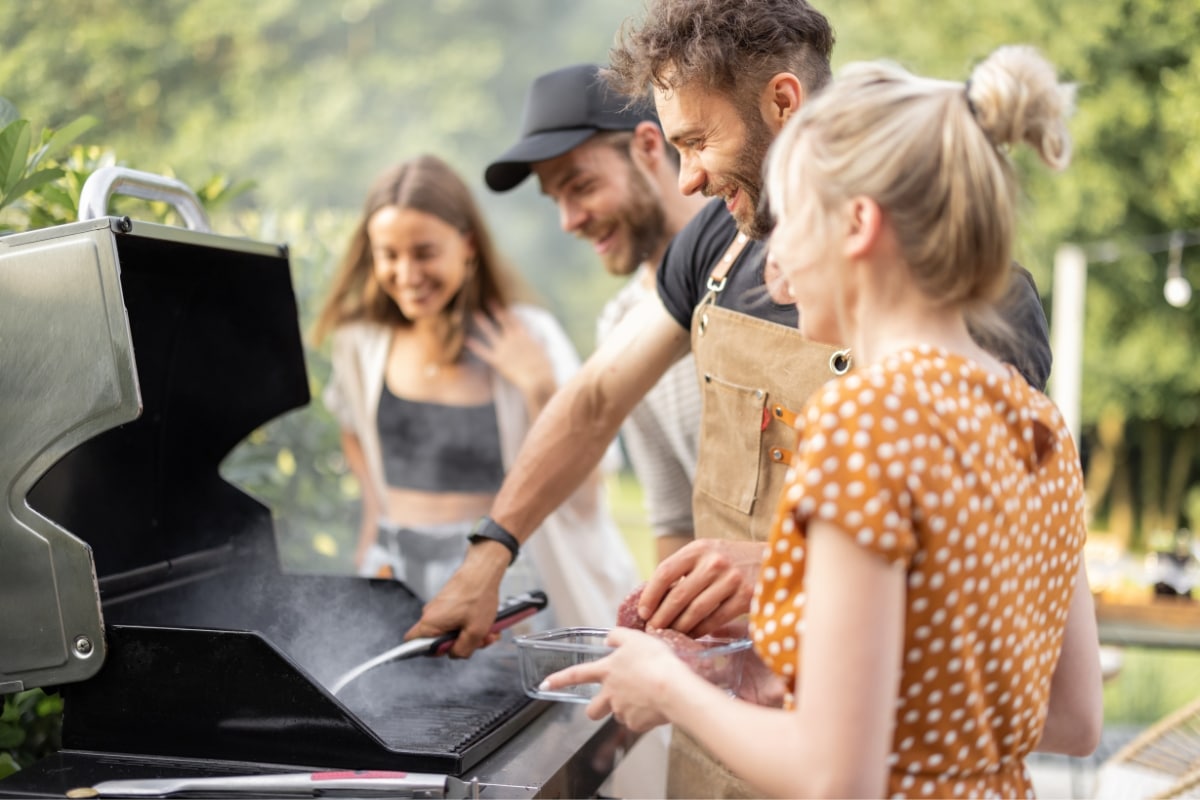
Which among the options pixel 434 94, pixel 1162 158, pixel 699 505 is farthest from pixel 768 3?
pixel 434 94

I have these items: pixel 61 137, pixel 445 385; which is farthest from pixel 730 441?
pixel 445 385

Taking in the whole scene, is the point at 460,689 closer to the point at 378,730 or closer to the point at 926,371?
the point at 378,730

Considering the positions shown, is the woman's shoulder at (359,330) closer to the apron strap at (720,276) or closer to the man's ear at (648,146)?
the man's ear at (648,146)

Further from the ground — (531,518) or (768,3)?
(768,3)

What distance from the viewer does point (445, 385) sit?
349cm

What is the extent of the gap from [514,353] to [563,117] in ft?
2.90

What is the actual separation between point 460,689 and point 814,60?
3.68 feet

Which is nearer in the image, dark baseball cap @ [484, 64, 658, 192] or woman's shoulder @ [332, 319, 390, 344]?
dark baseball cap @ [484, 64, 658, 192]

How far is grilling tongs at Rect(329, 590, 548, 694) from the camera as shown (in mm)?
1668

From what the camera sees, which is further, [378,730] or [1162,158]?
[1162,158]

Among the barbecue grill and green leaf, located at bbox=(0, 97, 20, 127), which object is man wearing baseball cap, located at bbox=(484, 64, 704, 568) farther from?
green leaf, located at bbox=(0, 97, 20, 127)

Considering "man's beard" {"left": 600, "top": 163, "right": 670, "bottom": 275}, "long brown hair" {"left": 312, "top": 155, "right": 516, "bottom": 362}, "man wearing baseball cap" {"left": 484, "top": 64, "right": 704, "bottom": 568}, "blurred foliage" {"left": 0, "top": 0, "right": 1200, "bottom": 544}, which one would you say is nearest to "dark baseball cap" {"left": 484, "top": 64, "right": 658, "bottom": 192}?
"man wearing baseball cap" {"left": 484, "top": 64, "right": 704, "bottom": 568}

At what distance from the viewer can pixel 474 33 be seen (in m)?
11.3

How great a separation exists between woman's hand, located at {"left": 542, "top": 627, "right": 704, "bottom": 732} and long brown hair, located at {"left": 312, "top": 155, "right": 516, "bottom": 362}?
7.95 feet
